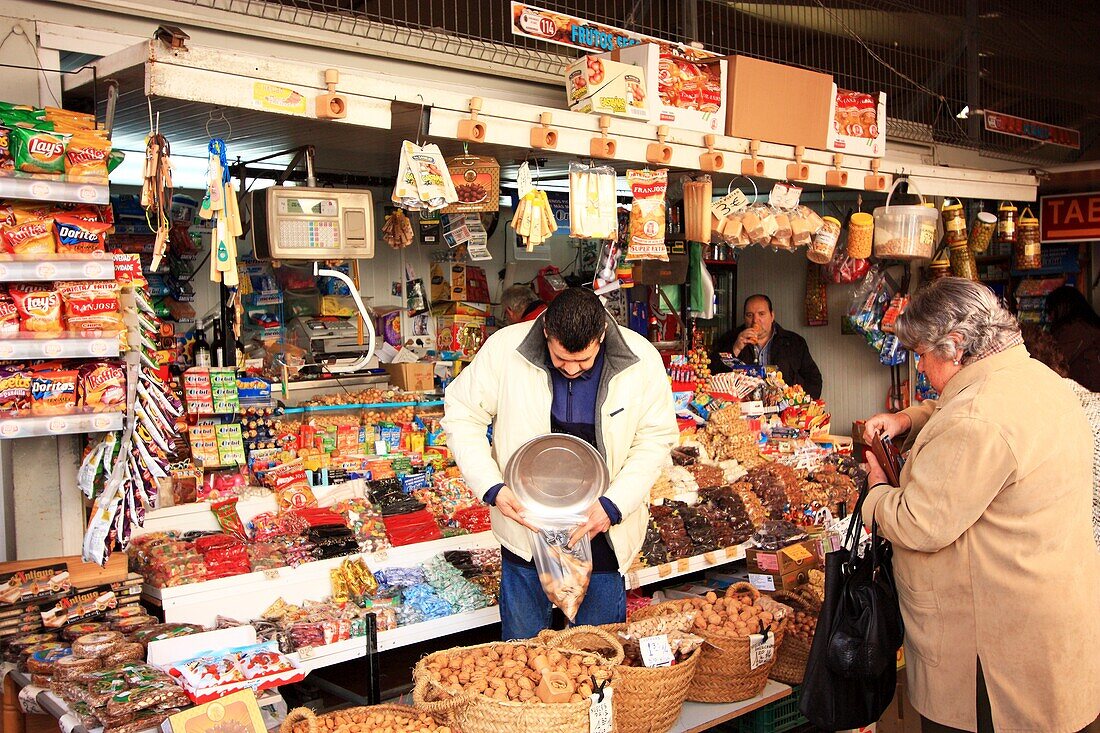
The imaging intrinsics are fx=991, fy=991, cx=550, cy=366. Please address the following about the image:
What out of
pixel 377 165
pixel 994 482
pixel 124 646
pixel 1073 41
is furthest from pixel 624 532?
pixel 1073 41

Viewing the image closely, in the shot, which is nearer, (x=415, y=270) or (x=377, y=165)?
(x=377, y=165)

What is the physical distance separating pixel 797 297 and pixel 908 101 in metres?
1.80

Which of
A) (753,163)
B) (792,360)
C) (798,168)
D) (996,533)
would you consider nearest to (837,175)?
(798,168)

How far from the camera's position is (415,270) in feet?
21.9

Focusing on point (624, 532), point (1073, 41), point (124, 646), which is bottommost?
point (124, 646)

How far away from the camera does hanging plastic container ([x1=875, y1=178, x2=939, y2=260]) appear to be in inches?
245

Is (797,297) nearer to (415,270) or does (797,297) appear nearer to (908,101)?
(908,101)

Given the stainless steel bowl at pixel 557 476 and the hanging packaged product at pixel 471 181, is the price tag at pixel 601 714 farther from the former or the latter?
the hanging packaged product at pixel 471 181

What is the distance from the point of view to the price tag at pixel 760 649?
150 inches

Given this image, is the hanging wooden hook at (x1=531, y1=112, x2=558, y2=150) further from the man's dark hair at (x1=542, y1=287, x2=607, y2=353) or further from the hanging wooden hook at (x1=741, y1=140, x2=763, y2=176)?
the hanging wooden hook at (x1=741, y1=140, x2=763, y2=176)

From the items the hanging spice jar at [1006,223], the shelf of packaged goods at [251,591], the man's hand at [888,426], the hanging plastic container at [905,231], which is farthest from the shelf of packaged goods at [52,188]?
the hanging spice jar at [1006,223]

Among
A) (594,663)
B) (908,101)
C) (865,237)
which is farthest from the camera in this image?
(908,101)

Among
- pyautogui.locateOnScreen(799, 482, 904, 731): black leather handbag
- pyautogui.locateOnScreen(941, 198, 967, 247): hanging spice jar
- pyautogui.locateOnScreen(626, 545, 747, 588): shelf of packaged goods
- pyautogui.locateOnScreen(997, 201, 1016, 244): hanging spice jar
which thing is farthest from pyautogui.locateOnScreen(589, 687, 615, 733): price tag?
pyautogui.locateOnScreen(997, 201, 1016, 244): hanging spice jar

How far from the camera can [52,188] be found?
11.3 ft
